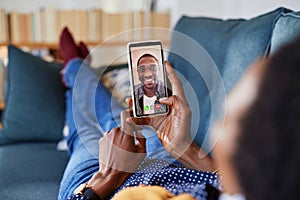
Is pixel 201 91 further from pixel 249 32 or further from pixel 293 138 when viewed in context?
pixel 293 138

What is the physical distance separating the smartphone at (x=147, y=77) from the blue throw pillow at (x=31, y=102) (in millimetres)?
915

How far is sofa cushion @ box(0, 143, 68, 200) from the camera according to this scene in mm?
1266

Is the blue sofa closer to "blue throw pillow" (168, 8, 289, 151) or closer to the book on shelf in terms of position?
"blue throw pillow" (168, 8, 289, 151)

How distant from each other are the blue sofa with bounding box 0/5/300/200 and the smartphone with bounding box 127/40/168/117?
0.18 metres

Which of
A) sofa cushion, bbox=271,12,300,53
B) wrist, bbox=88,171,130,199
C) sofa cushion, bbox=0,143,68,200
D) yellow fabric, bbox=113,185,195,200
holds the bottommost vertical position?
sofa cushion, bbox=0,143,68,200

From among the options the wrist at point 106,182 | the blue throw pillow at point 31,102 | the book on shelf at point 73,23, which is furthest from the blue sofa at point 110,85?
the book on shelf at point 73,23

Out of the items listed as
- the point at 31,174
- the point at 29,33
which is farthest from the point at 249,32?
the point at 29,33

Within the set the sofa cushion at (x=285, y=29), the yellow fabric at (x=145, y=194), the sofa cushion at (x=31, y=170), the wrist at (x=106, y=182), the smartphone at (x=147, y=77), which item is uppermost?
the sofa cushion at (x=285, y=29)

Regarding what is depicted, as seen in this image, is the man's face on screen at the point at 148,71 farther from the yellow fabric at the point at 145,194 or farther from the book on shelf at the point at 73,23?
the book on shelf at the point at 73,23

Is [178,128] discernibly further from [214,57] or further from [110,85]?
[110,85]

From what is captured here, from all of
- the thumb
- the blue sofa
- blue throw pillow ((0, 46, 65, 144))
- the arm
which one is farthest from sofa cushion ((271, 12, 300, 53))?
blue throw pillow ((0, 46, 65, 144))

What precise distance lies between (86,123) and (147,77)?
571mm

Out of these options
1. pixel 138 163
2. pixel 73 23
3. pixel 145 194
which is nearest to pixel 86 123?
pixel 138 163

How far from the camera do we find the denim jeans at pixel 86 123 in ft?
3.65
